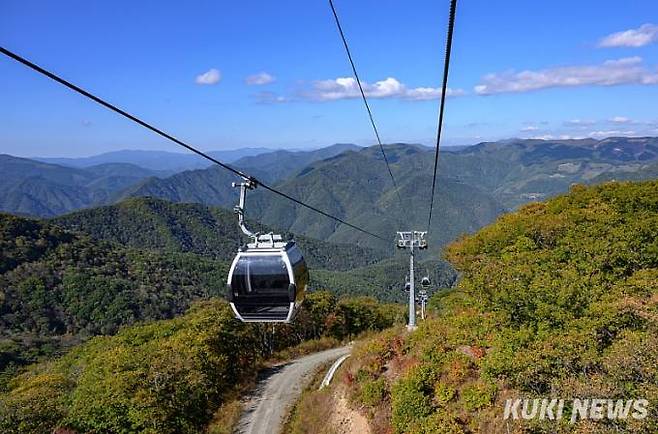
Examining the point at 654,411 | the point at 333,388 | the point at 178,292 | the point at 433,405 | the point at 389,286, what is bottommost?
the point at 389,286

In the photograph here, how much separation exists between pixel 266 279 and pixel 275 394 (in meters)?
18.0

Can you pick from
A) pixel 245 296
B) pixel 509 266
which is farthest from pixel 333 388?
pixel 245 296

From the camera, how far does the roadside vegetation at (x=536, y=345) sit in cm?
1034

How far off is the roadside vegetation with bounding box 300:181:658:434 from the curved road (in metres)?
2.59

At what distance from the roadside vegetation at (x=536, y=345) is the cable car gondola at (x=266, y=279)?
221 inches

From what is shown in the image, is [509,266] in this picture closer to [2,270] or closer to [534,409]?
[534,409]

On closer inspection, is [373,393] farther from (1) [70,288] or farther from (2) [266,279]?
(1) [70,288]

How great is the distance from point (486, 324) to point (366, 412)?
4909 millimetres

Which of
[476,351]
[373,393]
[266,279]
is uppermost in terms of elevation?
[266,279]

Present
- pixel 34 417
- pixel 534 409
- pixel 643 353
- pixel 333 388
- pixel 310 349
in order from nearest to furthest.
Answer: pixel 643 353
pixel 534 409
pixel 34 417
pixel 333 388
pixel 310 349

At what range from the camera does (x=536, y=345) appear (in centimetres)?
1248

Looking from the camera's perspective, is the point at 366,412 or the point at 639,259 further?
the point at 639,259

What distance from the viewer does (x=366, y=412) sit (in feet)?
53.2

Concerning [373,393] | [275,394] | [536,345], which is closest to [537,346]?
[536,345]
